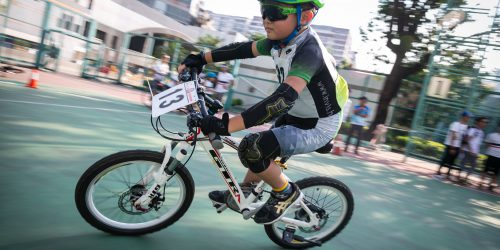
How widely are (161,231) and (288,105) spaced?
1475 millimetres

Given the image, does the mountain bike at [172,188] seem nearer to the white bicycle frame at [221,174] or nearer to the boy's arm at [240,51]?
the white bicycle frame at [221,174]

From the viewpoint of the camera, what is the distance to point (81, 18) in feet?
54.6

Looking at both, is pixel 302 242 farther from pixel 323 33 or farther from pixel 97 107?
pixel 323 33

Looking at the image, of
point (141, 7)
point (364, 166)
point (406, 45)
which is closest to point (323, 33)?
point (141, 7)

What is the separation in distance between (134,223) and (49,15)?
14.9m

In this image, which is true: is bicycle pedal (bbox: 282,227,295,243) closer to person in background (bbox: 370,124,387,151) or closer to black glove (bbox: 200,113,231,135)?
black glove (bbox: 200,113,231,135)

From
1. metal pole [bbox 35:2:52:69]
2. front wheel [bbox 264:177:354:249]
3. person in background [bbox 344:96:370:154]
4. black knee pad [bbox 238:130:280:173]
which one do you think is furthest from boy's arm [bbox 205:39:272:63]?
metal pole [bbox 35:2:52:69]

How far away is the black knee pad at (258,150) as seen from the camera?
2.47 metres

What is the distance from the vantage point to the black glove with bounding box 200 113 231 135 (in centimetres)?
223

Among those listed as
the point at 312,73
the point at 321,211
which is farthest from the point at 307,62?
the point at 321,211

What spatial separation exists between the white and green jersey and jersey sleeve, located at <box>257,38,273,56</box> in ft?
0.32

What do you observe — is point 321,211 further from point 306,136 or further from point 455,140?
point 455,140

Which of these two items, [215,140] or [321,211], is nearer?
[215,140]

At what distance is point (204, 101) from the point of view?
2.51 m
